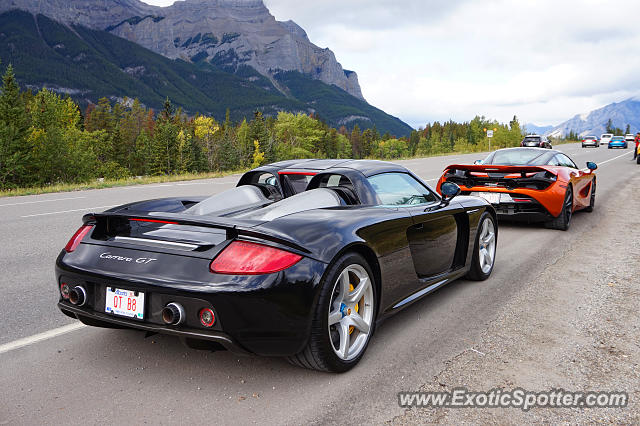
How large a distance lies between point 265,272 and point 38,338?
189 centimetres

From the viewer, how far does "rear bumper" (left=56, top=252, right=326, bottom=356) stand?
235cm

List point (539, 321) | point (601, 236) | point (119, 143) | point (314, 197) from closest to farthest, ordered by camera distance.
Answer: point (314, 197) < point (539, 321) < point (601, 236) < point (119, 143)

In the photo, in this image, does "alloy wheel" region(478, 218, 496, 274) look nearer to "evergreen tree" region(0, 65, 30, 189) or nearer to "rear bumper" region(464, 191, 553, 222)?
"rear bumper" region(464, 191, 553, 222)

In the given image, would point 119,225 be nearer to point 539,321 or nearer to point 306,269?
point 306,269

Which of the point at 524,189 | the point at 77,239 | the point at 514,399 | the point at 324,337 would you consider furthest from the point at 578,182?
the point at 77,239

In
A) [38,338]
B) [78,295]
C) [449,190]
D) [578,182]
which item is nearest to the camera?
[78,295]

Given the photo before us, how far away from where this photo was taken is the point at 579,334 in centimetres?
339

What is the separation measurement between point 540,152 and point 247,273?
738 cm

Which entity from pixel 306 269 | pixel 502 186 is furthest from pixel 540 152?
pixel 306 269

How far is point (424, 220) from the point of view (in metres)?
3.61

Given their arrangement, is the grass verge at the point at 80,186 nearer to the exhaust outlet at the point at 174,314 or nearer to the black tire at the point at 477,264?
the black tire at the point at 477,264

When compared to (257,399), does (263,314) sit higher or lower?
higher

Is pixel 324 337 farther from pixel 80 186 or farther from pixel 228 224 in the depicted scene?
pixel 80 186

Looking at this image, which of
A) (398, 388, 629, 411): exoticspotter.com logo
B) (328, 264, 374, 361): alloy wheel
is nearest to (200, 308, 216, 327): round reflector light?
(328, 264, 374, 361): alloy wheel
